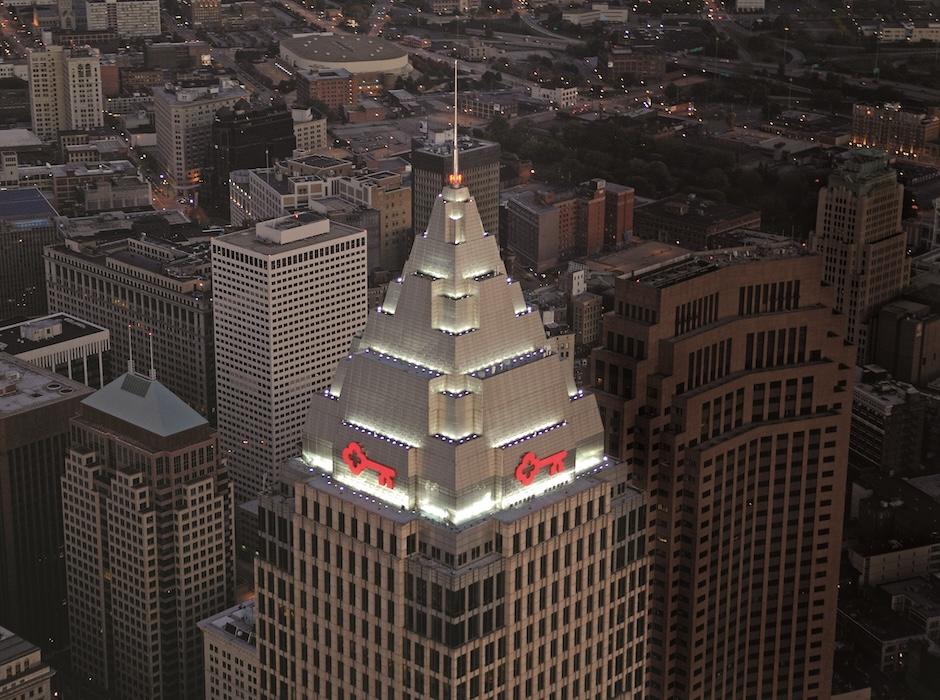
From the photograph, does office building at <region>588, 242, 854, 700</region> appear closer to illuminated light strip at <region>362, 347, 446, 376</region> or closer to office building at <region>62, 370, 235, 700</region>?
illuminated light strip at <region>362, 347, 446, 376</region>

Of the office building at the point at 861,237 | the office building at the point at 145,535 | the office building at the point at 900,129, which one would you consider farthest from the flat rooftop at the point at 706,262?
the office building at the point at 900,129

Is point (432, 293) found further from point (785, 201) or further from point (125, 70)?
point (125, 70)

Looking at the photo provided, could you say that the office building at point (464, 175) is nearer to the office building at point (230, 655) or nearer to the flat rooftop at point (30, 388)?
the flat rooftop at point (30, 388)

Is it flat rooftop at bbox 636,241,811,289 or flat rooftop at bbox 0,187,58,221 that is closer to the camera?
flat rooftop at bbox 636,241,811,289

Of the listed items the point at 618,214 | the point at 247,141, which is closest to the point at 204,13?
the point at 247,141

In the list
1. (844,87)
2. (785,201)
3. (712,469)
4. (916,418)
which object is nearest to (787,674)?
(712,469)

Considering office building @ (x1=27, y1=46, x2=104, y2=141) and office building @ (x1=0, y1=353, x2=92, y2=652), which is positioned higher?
office building @ (x1=27, y1=46, x2=104, y2=141)

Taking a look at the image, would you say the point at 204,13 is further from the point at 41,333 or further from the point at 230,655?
the point at 230,655

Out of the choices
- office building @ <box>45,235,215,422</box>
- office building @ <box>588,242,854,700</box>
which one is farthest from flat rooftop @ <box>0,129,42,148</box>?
office building @ <box>588,242,854,700</box>
